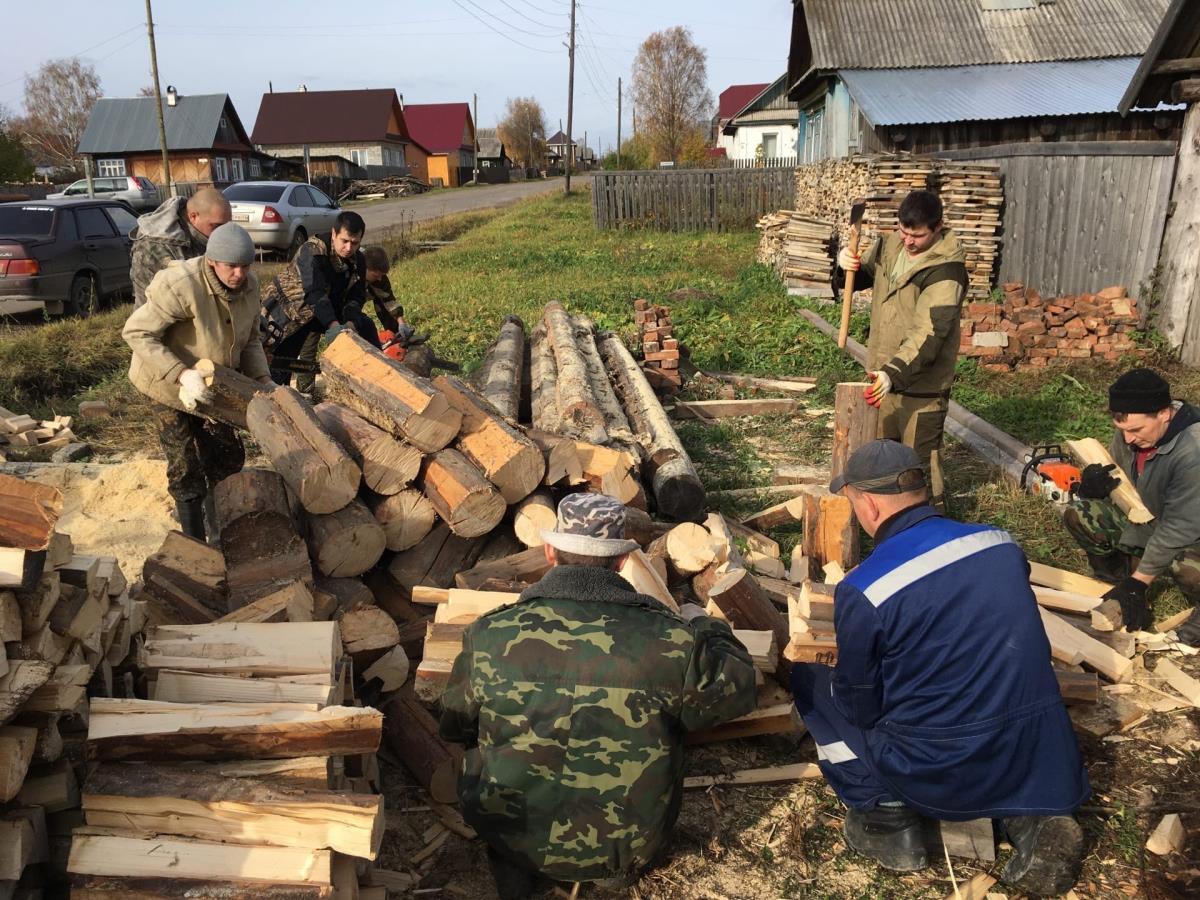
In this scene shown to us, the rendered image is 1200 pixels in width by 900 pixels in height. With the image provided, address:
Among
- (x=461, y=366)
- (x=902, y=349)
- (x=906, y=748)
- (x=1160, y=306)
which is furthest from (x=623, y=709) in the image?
(x=1160, y=306)

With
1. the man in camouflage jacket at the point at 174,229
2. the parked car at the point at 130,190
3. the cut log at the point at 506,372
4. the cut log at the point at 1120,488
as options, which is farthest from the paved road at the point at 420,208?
the cut log at the point at 1120,488

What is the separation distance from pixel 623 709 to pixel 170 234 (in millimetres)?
4491

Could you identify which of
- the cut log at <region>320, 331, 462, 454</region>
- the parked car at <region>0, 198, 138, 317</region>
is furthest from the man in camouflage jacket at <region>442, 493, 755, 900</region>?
the parked car at <region>0, 198, 138, 317</region>

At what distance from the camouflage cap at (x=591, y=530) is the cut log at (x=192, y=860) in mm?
1129

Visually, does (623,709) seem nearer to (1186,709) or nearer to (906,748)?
(906,748)

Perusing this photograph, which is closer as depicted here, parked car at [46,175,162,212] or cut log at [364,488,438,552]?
cut log at [364,488,438,552]

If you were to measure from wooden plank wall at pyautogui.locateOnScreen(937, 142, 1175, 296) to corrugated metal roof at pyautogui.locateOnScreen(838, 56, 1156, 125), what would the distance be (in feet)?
9.55

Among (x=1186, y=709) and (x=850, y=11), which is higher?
(x=850, y=11)

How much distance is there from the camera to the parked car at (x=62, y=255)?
11.7 m

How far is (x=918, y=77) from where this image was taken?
645 inches

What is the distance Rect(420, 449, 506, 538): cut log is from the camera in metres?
4.37

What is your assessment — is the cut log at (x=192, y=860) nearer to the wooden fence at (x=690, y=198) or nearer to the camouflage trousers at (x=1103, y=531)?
A: the camouflage trousers at (x=1103, y=531)

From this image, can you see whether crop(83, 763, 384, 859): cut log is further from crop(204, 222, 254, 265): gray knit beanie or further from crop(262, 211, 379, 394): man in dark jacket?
crop(262, 211, 379, 394): man in dark jacket

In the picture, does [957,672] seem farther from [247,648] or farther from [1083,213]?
[1083,213]
